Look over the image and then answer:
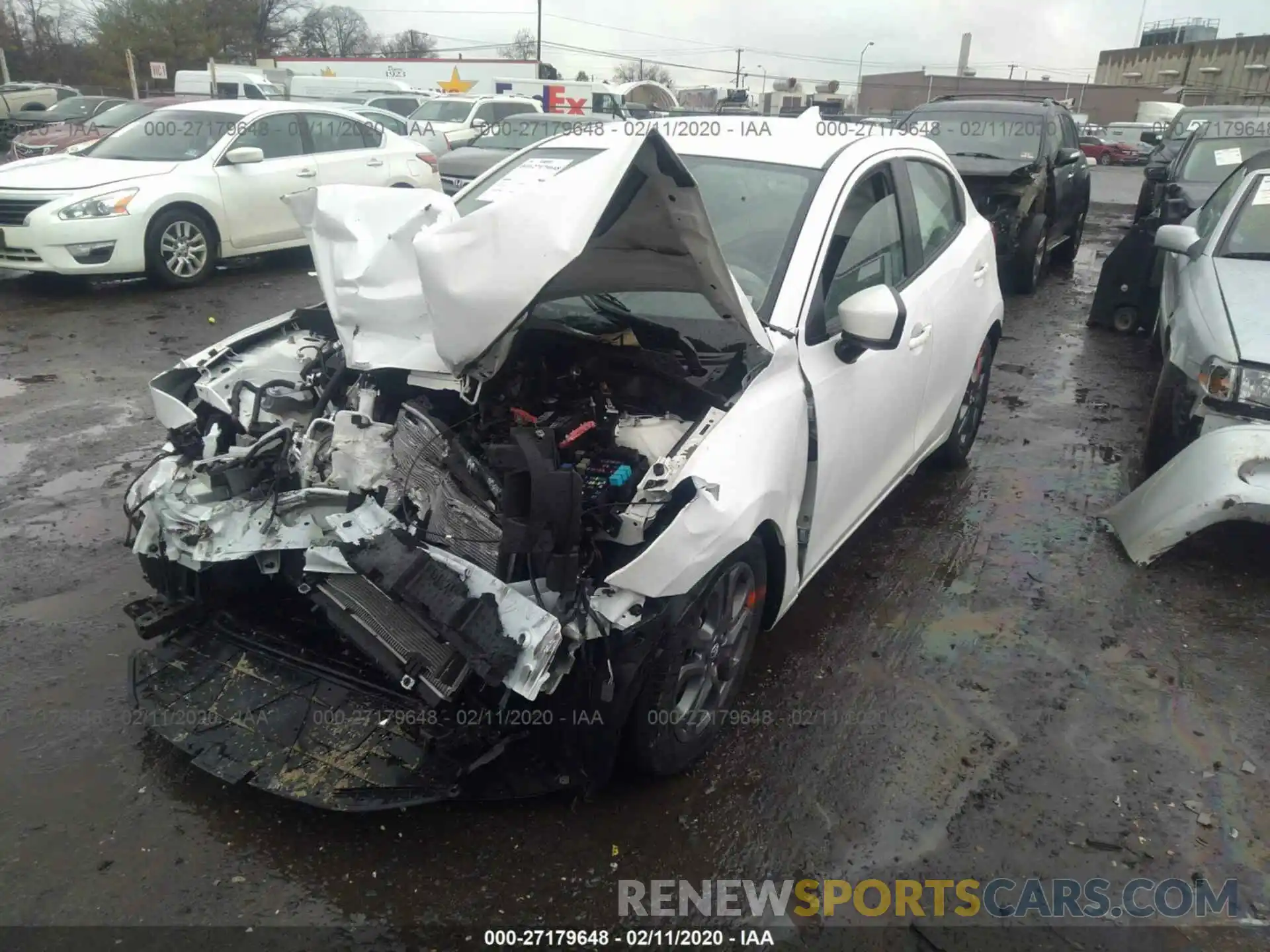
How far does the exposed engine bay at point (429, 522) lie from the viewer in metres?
2.21

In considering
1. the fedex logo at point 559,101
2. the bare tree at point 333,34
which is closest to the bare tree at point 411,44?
the bare tree at point 333,34

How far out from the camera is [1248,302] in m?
4.56

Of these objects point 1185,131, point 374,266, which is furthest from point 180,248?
→ point 1185,131

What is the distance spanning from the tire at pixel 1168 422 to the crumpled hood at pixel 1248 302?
0.34 m

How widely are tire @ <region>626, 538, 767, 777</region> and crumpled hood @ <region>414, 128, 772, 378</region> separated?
0.90 metres

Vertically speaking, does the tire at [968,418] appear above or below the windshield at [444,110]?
below

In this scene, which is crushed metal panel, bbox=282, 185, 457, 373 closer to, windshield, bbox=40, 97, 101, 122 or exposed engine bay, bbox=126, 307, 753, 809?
exposed engine bay, bbox=126, 307, 753, 809

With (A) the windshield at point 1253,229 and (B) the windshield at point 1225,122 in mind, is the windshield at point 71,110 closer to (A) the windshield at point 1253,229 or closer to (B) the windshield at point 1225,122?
(B) the windshield at point 1225,122

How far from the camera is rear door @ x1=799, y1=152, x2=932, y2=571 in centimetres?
301

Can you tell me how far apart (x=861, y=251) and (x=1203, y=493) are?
6.23ft

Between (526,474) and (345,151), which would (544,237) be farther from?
(345,151)

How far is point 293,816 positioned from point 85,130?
48.0 feet

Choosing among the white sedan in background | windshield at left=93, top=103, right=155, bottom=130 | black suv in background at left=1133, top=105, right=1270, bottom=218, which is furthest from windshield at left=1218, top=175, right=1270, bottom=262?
windshield at left=93, top=103, right=155, bottom=130

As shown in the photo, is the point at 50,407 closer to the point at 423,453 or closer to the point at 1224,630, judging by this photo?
the point at 423,453
